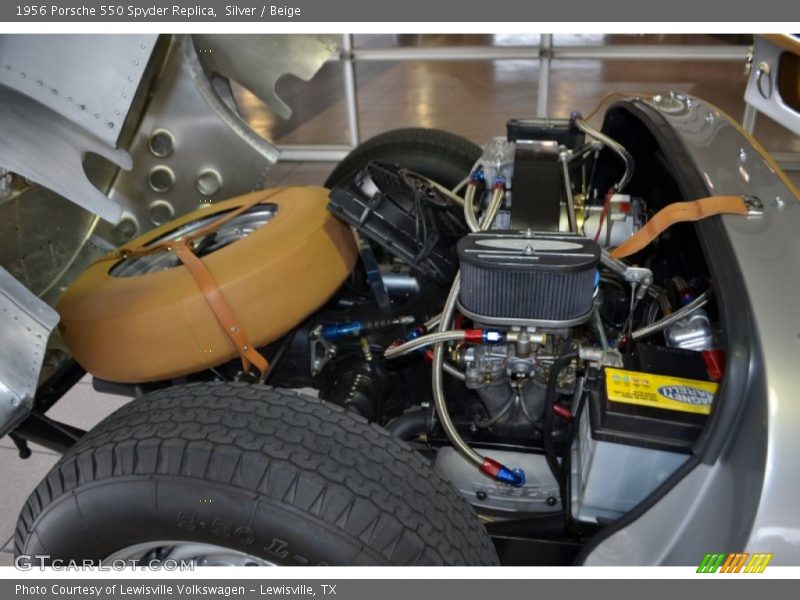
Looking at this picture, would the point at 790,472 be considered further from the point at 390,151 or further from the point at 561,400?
the point at 390,151

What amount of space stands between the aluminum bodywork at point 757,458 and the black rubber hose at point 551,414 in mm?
300

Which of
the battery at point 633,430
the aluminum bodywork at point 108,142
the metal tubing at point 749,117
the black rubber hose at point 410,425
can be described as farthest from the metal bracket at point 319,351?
the metal tubing at point 749,117

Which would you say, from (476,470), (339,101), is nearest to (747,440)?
(476,470)

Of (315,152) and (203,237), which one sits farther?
(315,152)

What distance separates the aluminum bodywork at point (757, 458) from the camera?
108 cm

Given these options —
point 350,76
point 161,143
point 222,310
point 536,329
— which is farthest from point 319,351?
point 350,76

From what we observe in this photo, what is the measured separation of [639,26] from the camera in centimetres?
186

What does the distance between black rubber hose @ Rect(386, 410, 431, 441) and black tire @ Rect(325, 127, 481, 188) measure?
45.0 inches

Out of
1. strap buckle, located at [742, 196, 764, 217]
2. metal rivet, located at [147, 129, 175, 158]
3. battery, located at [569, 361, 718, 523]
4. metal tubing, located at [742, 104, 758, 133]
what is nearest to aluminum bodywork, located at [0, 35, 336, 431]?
metal rivet, located at [147, 129, 175, 158]

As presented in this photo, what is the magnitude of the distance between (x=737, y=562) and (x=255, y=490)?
793 mm

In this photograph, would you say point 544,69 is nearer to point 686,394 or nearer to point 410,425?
point 410,425

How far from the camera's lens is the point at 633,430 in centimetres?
133

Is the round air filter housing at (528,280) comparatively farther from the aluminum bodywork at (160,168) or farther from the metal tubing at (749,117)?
the metal tubing at (749,117)

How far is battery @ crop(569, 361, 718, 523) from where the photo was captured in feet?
4.30
